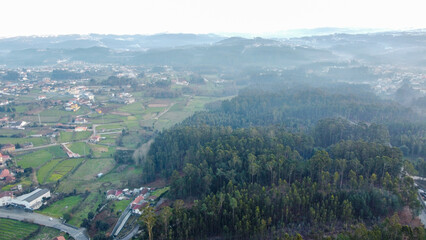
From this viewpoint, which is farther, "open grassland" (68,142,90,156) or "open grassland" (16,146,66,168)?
"open grassland" (68,142,90,156)

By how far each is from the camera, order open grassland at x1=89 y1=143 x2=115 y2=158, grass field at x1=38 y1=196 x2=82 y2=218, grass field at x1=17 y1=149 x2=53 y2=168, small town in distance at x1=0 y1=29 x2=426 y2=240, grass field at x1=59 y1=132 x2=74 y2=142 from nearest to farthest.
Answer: small town in distance at x1=0 y1=29 x2=426 y2=240 → grass field at x1=38 y1=196 x2=82 y2=218 → grass field at x1=17 y1=149 x2=53 y2=168 → open grassland at x1=89 y1=143 x2=115 y2=158 → grass field at x1=59 y1=132 x2=74 y2=142

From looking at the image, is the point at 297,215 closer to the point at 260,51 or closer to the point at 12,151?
the point at 12,151

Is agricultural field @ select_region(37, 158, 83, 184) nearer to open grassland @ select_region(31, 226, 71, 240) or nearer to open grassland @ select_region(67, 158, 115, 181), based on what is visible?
open grassland @ select_region(67, 158, 115, 181)

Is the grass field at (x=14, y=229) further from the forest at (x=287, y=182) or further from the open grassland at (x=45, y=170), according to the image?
the forest at (x=287, y=182)

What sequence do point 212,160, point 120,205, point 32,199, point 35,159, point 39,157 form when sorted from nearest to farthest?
point 32,199 → point 120,205 → point 212,160 → point 35,159 → point 39,157

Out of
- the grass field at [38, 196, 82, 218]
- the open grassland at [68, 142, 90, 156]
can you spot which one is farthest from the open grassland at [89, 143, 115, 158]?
the grass field at [38, 196, 82, 218]

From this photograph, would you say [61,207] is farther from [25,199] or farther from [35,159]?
[35,159]

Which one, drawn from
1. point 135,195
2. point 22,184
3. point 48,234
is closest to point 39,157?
point 22,184
